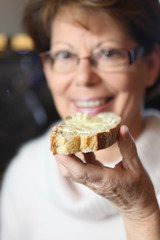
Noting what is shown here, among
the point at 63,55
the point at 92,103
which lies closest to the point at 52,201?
the point at 92,103

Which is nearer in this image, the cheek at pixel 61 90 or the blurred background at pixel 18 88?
the cheek at pixel 61 90

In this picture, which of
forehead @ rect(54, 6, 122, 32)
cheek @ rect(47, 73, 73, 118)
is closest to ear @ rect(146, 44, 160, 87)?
forehead @ rect(54, 6, 122, 32)

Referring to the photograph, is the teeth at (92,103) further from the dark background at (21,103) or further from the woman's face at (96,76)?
the dark background at (21,103)

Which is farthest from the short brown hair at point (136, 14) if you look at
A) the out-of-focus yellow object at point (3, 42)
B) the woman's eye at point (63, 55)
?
the out-of-focus yellow object at point (3, 42)

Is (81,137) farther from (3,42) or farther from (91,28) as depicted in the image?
(3,42)

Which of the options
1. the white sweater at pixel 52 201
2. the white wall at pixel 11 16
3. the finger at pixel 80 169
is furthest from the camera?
the white wall at pixel 11 16

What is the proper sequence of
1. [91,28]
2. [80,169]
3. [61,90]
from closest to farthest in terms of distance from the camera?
[80,169], [91,28], [61,90]
